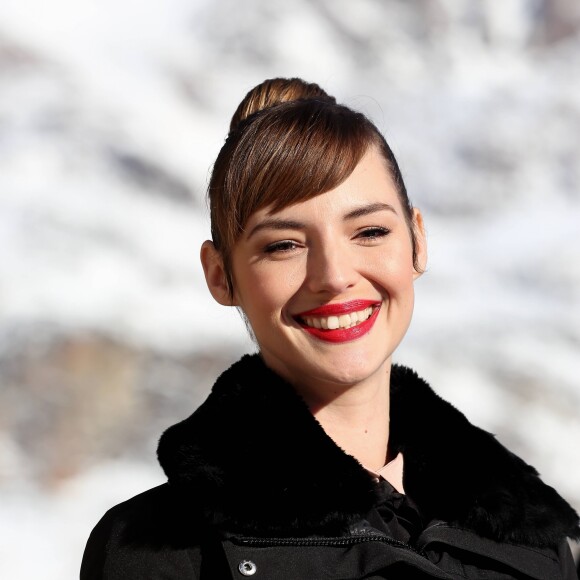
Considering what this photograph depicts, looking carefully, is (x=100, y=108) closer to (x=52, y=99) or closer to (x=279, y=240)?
(x=52, y=99)

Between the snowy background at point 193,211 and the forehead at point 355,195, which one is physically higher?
the snowy background at point 193,211

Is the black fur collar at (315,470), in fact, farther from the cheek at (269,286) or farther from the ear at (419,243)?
the ear at (419,243)

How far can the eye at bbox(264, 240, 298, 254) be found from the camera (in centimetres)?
145

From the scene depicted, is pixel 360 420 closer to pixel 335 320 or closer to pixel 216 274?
pixel 335 320

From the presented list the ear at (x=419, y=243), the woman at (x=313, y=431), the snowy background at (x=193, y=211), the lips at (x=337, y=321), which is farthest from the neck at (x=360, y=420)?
the snowy background at (x=193, y=211)

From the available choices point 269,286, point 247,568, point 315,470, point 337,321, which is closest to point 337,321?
point 337,321

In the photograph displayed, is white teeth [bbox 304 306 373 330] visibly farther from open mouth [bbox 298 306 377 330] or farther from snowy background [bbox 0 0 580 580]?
snowy background [bbox 0 0 580 580]

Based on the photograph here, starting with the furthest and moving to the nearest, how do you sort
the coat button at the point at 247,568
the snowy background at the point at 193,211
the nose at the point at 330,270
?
1. the snowy background at the point at 193,211
2. the nose at the point at 330,270
3. the coat button at the point at 247,568

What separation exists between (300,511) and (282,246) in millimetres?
414

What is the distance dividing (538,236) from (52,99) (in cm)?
216

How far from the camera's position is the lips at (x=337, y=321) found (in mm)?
1432

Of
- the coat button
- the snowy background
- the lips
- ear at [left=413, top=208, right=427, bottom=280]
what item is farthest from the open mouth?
the snowy background

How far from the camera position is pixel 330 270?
140 cm

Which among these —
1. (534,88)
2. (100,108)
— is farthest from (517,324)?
(100,108)
